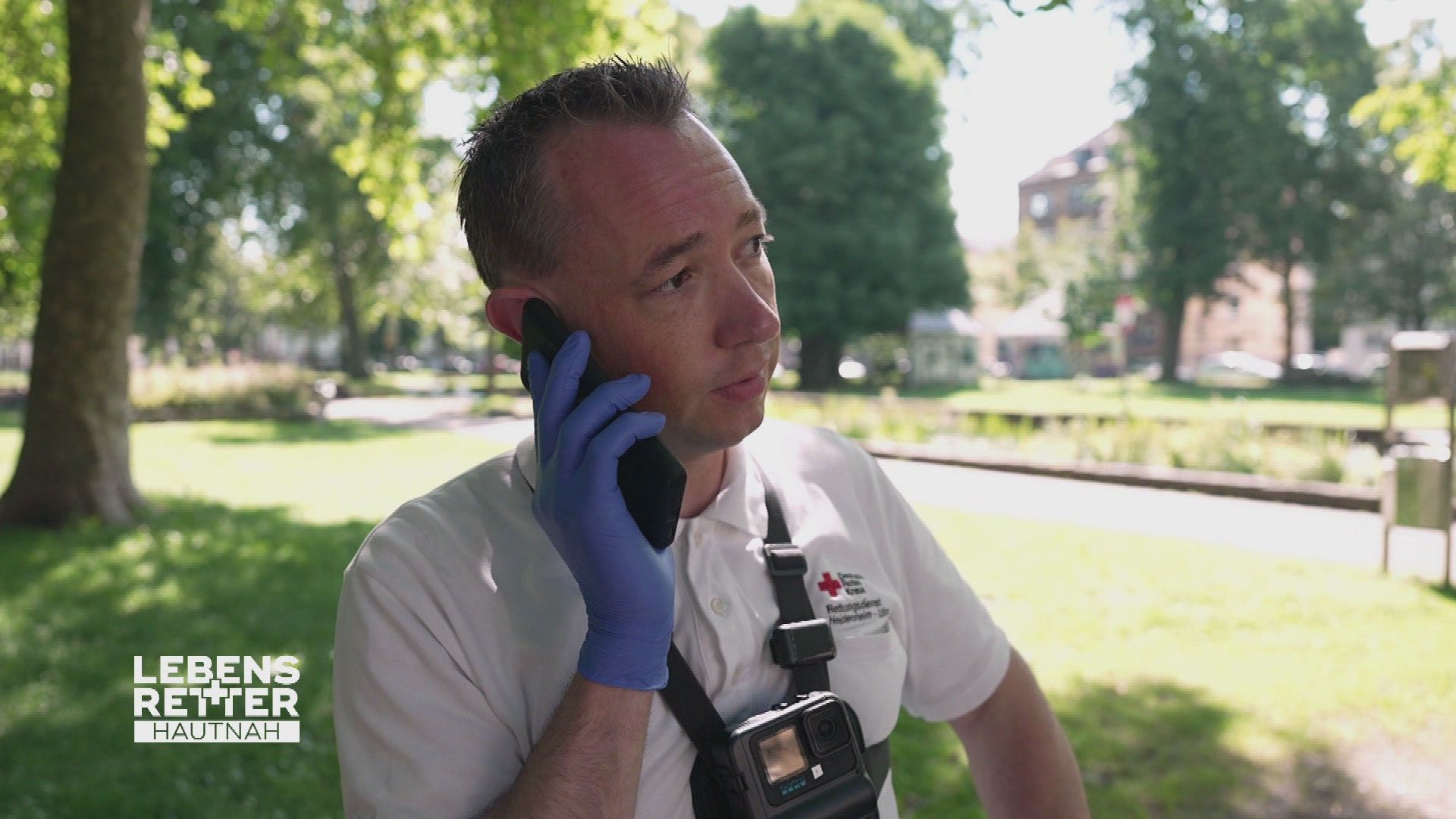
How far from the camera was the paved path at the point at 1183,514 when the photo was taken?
8.55 m

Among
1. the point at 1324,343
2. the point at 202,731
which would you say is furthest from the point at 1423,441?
the point at 1324,343

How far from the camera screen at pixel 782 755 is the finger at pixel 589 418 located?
0.51 metres

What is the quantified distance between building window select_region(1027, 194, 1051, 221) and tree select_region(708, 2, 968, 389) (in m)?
47.8

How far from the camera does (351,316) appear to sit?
40.2m

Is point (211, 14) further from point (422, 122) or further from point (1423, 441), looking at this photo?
point (1423, 441)

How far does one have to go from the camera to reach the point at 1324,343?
64062mm

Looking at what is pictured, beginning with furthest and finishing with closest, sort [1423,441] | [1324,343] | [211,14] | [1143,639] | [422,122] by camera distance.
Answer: [1324,343] → [211,14] → [1423,441] → [422,122] → [1143,639]

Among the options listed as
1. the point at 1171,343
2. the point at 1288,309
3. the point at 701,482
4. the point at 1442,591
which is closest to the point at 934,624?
the point at 701,482

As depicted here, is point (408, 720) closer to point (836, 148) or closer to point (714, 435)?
point (714, 435)

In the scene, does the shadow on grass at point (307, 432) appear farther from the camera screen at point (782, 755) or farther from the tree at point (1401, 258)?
the tree at point (1401, 258)

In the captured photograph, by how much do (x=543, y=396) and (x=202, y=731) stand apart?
13.1 ft

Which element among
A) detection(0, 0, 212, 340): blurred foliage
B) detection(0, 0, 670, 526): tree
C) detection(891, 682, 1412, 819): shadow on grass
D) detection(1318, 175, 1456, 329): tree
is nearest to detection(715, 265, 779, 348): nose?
detection(891, 682, 1412, 819): shadow on grass

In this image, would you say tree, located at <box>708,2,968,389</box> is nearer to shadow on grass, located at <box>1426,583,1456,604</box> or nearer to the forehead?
shadow on grass, located at <box>1426,583,1456,604</box>

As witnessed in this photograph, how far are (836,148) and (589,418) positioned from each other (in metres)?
32.9
